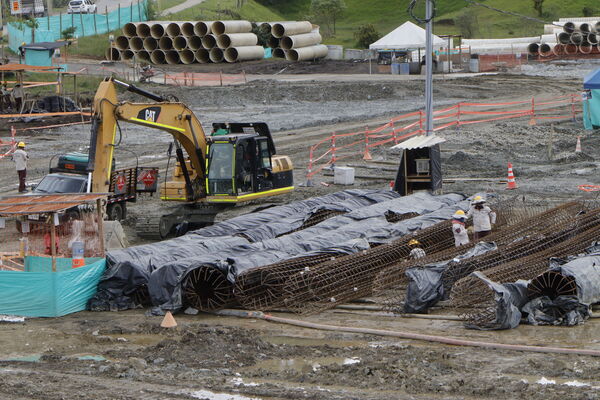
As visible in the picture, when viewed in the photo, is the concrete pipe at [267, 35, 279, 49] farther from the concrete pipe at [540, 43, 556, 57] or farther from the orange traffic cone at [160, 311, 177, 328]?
the orange traffic cone at [160, 311, 177, 328]

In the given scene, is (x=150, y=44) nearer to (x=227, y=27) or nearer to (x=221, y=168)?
(x=227, y=27)

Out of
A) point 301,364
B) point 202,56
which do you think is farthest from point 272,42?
point 301,364

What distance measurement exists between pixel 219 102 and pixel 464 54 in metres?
18.2

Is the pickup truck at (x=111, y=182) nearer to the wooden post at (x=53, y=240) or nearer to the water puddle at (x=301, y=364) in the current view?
the wooden post at (x=53, y=240)

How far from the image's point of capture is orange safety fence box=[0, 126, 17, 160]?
113 feet

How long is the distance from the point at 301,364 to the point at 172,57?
1918 inches

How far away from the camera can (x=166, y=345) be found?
13875 mm

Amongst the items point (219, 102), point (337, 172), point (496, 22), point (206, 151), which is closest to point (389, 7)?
point (496, 22)

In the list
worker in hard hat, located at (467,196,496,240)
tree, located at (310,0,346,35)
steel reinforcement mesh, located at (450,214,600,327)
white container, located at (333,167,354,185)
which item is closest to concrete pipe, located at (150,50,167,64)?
tree, located at (310,0,346,35)

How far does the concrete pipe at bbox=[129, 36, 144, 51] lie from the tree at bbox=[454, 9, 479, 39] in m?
25.5

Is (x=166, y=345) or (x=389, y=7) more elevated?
(x=389, y=7)

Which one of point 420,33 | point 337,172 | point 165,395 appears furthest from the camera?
point 420,33

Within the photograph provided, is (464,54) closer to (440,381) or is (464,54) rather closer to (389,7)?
(389,7)

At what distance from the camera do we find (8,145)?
36.0 meters
